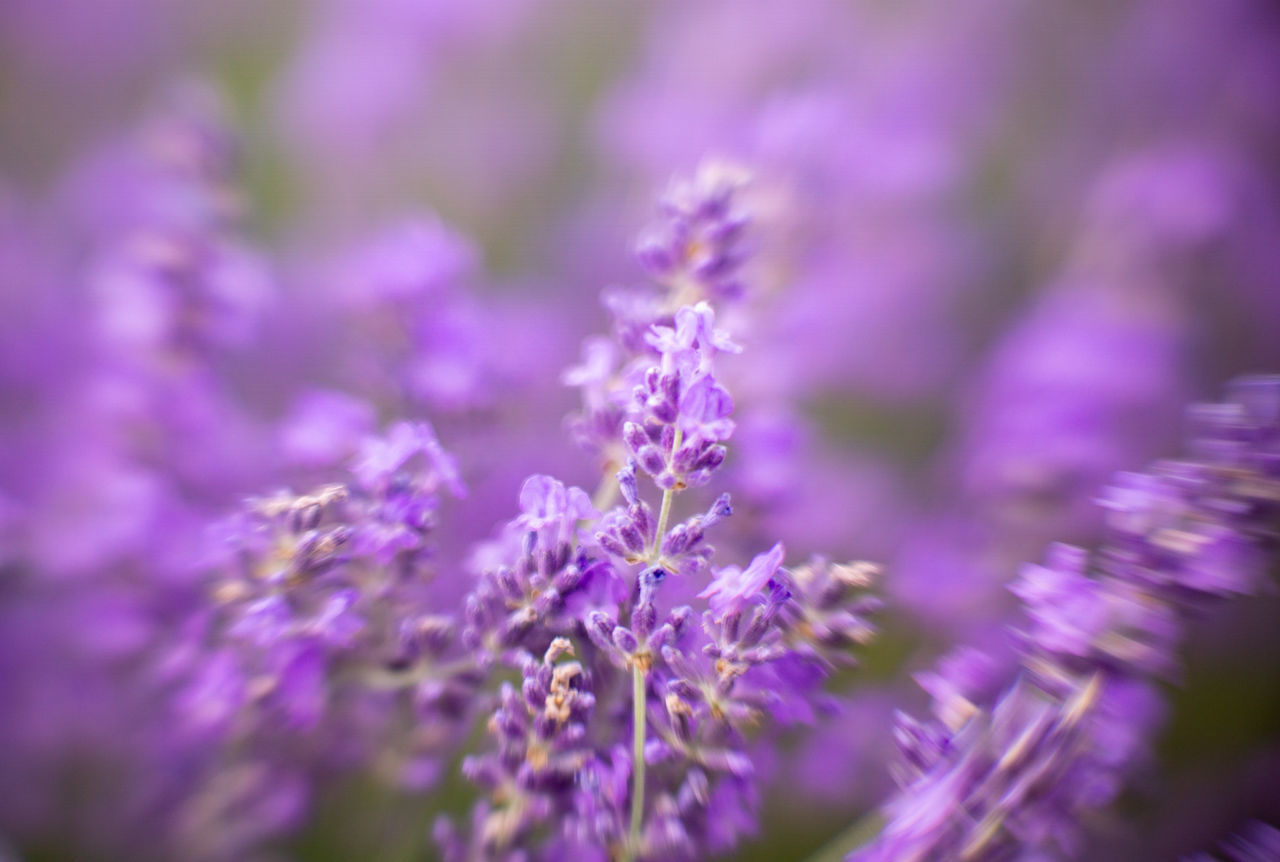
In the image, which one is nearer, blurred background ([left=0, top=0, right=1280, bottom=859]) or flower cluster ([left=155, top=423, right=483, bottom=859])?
flower cluster ([left=155, top=423, right=483, bottom=859])

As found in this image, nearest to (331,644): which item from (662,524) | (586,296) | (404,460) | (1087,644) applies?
(404,460)

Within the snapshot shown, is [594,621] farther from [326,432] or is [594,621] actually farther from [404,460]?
[326,432]

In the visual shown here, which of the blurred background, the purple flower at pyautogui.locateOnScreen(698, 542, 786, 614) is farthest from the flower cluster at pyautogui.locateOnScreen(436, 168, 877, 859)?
the blurred background

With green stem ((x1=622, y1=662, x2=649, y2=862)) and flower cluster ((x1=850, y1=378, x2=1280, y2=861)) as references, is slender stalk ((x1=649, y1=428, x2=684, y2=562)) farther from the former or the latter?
flower cluster ((x1=850, y1=378, x2=1280, y2=861))

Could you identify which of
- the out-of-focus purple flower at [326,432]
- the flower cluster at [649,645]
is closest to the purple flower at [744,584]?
the flower cluster at [649,645]

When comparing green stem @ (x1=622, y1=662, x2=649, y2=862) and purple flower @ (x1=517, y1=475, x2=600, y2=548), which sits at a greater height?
purple flower @ (x1=517, y1=475, x2=600, y2=548)

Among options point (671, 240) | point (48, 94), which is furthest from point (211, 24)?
point (671, 240)
